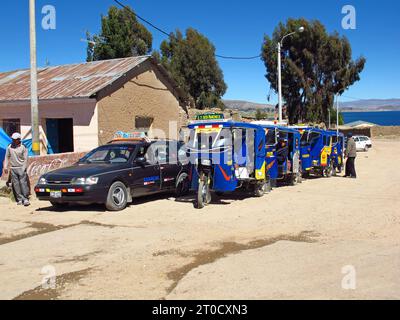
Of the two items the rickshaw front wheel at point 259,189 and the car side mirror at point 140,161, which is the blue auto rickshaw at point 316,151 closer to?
the rickshaw front wheel at point 259,189

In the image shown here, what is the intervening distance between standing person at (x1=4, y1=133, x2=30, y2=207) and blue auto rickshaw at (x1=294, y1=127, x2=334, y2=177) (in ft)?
30.9

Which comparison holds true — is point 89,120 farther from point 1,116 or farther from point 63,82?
point 1,116

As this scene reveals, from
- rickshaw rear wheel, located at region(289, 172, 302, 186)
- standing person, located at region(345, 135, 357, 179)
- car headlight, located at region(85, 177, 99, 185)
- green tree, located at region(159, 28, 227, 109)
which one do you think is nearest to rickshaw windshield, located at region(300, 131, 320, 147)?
standing person, located at region(345, 135, 357, 179)

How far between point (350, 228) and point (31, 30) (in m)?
10.1

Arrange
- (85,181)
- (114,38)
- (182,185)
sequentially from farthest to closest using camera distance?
(114,38), (182,185), (85,181)

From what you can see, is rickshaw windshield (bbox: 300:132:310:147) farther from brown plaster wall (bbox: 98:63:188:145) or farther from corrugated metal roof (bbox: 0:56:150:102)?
corrugated metal roof (bbox: 0:56:150:102)

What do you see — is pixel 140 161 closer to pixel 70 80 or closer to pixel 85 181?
pixel 85 181

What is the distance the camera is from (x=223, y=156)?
11312 mm

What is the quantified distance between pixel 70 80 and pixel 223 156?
10522mm

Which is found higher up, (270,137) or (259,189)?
(270,137)

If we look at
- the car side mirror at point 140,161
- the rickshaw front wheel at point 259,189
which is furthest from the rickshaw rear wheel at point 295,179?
the car side mirror at point 140,161

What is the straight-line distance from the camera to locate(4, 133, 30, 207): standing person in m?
11.6

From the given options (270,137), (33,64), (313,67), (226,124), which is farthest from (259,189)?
(313,67)
